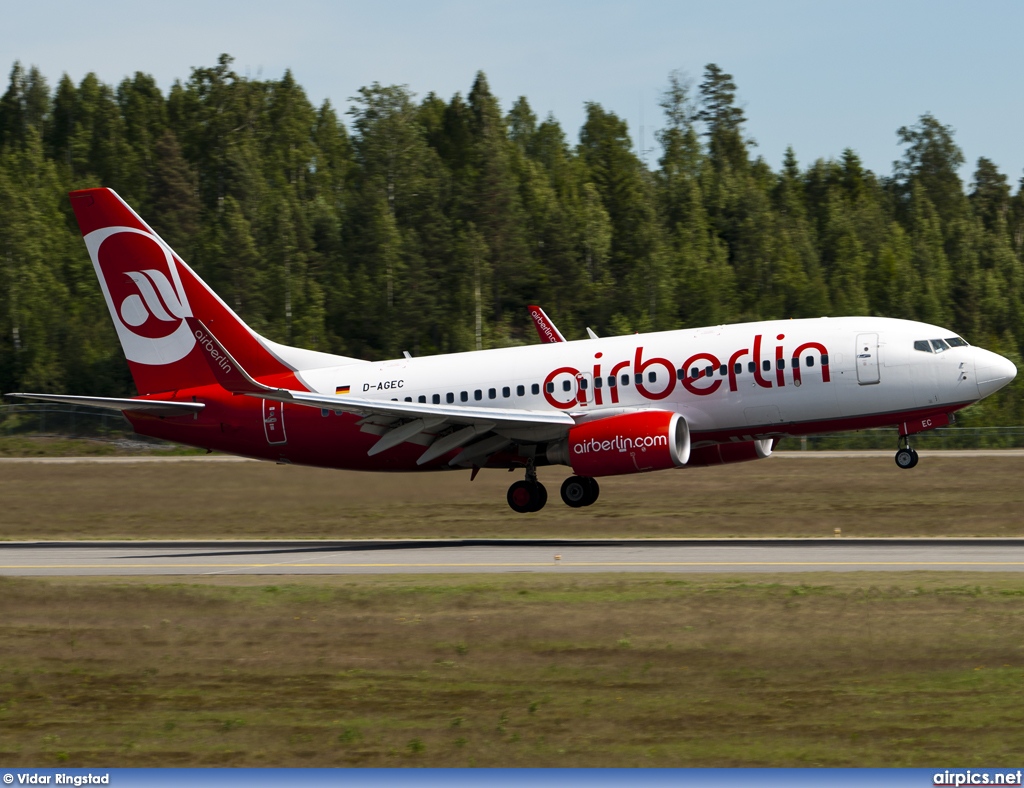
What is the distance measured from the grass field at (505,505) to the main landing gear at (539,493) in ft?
2.52

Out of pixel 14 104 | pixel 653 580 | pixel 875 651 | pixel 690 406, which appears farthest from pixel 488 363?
pixel 14 104

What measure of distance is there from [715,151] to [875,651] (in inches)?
5157

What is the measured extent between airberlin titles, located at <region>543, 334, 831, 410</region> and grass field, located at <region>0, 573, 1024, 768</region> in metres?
8.91

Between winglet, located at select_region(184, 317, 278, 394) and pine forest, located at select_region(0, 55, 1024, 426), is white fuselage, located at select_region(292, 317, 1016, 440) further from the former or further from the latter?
pine forest, located at select_region(0, 55, 1024, 426)

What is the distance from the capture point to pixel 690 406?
32.3m

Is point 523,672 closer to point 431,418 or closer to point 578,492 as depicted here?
point 431,418

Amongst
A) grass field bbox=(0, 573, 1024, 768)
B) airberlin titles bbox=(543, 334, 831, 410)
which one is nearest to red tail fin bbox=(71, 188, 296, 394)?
airberlin titles bbox=(543, 334, 831, 410)

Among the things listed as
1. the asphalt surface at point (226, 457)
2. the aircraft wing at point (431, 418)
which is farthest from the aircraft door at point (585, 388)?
the asphalt surface at point (226, 457)

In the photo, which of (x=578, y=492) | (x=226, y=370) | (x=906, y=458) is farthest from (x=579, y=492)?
(x=226, y=370)

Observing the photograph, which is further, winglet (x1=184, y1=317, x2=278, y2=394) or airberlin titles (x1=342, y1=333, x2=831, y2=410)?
airberlin titles (x1=342, y1=333, x2=831, y2=410)

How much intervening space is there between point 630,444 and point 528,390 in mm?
4021

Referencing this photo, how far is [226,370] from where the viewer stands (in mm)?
31719

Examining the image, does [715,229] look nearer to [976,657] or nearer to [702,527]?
[702,527]

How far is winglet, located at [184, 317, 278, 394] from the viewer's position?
3058cm
